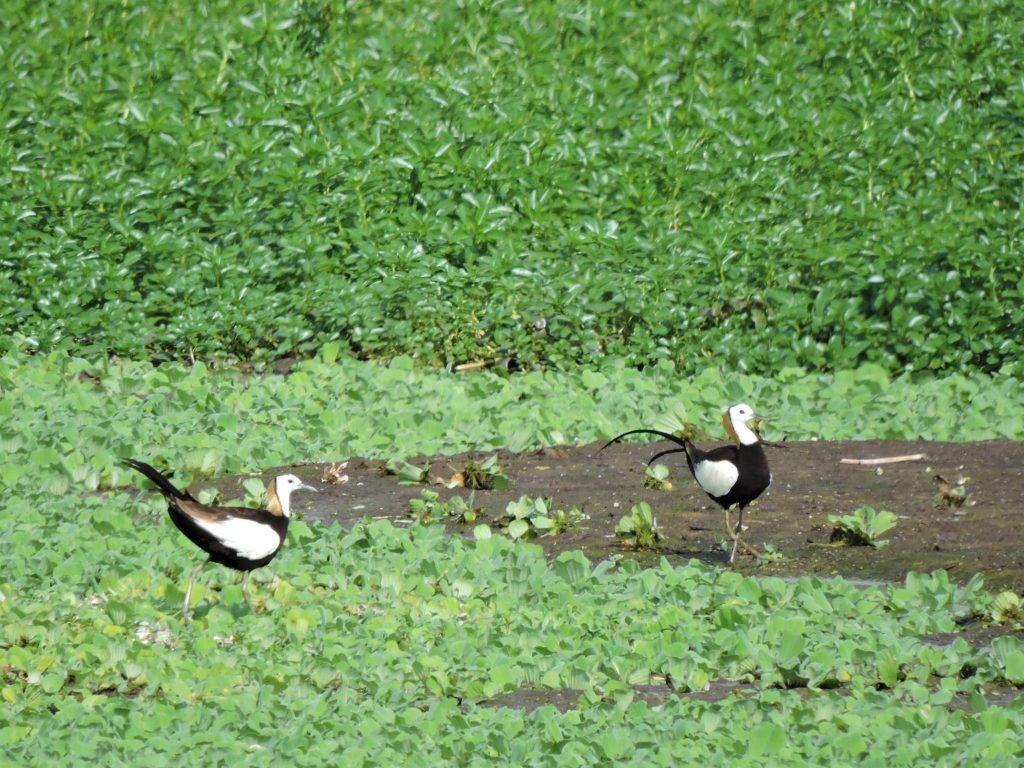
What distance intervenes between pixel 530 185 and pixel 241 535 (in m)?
6.70

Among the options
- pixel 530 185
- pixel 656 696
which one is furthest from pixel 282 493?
pixel 530 185

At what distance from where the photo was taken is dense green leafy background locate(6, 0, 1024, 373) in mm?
11227

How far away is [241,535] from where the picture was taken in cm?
609

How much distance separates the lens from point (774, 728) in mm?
4852

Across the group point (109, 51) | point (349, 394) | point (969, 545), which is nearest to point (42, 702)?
point (969, 545)

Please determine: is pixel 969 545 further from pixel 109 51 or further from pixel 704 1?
pixel 109 51

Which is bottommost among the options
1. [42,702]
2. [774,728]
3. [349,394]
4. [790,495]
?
[349,394]

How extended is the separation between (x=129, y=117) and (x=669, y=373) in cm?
498

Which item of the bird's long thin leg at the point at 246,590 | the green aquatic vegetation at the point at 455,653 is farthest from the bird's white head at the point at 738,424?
the bird's long thin leg at the point at 246,590

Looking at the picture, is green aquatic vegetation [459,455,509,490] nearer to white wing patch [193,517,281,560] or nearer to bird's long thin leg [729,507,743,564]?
bird's long thin leg [729,507,743,564]

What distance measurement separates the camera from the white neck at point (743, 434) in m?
7.28

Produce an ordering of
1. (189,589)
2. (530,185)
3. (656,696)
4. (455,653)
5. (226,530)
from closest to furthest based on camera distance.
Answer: (656,696)
(455,653)
(226,530)
(189,589)
(530,185)

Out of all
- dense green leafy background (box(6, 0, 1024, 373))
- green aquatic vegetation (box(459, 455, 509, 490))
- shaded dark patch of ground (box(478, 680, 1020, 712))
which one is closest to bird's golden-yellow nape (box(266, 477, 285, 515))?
shaded dark patch of ground (box(478, 680, 1020, 712))

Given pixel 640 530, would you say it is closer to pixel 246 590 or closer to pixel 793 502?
pixel 793 502
